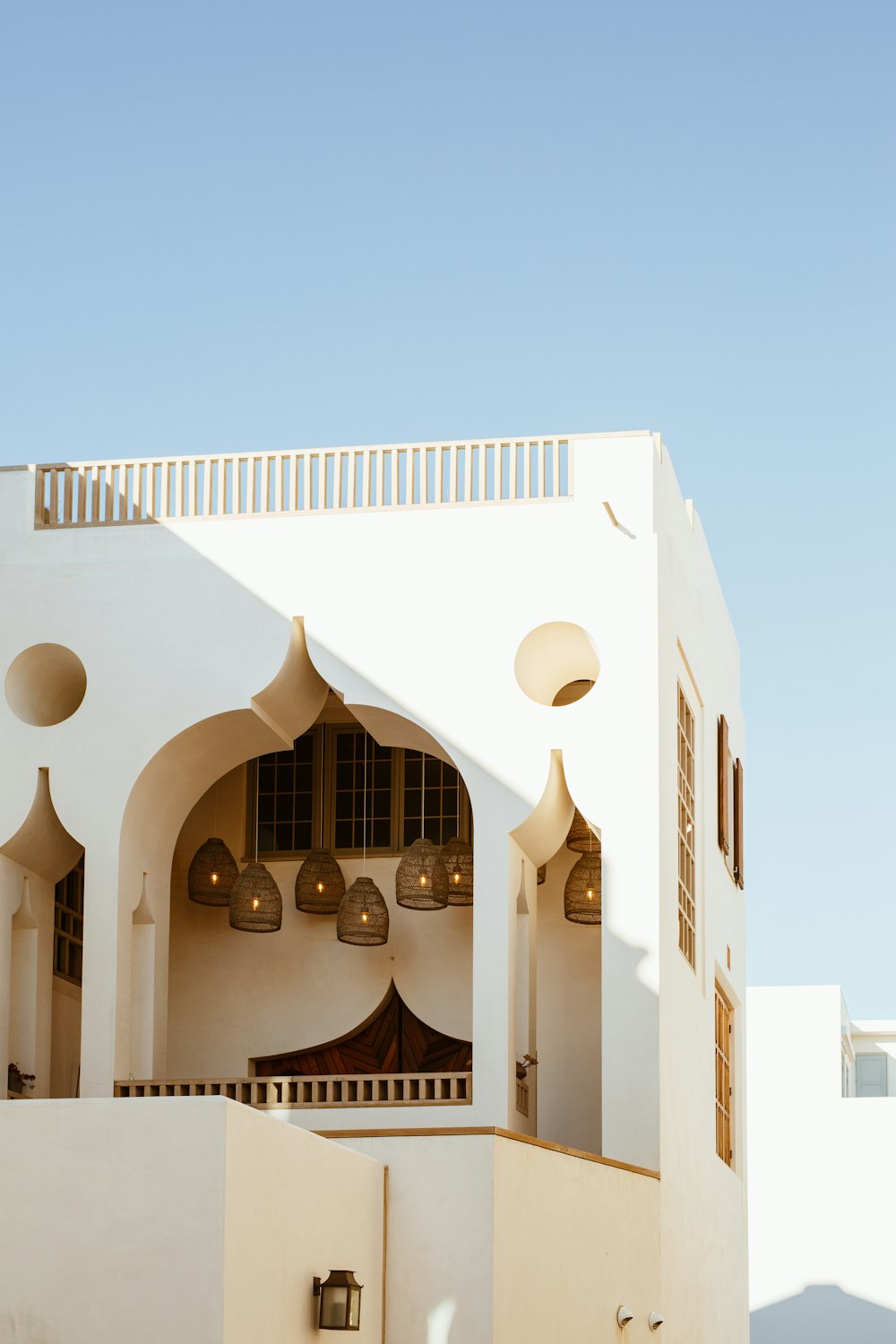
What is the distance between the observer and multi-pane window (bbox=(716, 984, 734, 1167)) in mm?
20047

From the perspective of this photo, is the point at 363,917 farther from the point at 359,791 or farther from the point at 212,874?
the point at 359,791

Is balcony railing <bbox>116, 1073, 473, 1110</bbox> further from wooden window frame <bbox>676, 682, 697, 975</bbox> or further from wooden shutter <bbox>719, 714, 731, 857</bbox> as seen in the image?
wooden shutter <bbox>719, 714, 731, 857</bbox>

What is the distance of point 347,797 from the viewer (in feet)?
62.0

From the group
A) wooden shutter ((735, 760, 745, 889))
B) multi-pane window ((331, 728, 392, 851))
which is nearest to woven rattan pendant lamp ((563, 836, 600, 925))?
multi-pane window ((331, 728, 392, 851))

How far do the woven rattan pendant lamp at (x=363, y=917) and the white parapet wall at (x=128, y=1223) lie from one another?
7071 mm

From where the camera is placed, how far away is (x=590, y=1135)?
17.8 meters

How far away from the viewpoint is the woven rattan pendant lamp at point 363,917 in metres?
17.4

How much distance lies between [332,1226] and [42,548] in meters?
7.15

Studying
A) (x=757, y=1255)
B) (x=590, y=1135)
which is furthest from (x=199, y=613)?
(x=757, y=1255)

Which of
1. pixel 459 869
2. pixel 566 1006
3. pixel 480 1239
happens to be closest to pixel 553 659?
pixel 459 869

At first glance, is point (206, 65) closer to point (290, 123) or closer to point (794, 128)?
point (290, 123)

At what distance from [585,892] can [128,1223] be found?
8074 millimetres

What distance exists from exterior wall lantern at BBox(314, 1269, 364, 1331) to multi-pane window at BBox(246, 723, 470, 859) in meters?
7.52

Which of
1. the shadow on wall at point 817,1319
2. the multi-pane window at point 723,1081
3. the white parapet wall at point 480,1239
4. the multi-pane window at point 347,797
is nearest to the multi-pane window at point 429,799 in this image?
the multi-pane window at point 347,797
